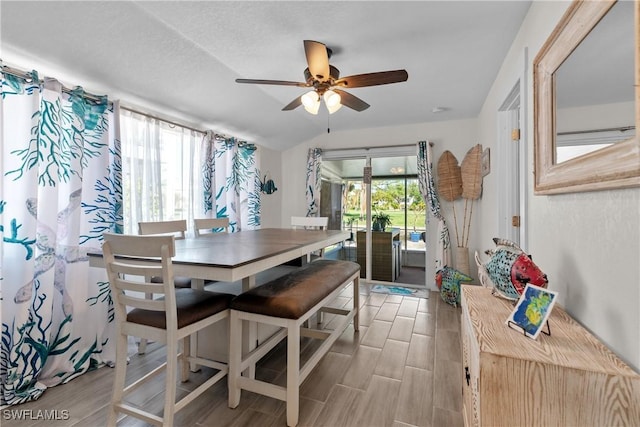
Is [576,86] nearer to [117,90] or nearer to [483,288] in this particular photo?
[483,288]

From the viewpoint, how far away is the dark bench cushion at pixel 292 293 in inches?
61.5

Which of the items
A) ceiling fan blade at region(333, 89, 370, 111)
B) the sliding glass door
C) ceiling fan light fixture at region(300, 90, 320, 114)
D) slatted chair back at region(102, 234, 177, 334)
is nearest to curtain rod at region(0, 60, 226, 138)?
slatted chair back at region(102, 234, 177, 334)

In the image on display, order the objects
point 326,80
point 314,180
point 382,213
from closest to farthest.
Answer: point 326,80 < point 382,213 < point 314,180

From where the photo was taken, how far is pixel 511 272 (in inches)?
46.1

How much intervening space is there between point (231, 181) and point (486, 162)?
3.05 meters

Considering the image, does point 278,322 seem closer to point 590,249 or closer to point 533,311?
point 533,311

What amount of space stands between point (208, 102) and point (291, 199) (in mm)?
2345

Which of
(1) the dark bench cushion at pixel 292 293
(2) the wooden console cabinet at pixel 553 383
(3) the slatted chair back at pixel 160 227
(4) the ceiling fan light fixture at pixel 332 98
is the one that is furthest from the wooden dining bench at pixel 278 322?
(4) the ceiling fan light fixture at pixel 332 98

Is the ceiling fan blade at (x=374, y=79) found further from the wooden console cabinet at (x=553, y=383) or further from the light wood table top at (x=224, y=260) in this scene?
the wooden console cabinet at (x=553, y=383)

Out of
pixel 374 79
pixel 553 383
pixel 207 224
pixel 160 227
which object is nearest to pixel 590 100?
pixel 553 383

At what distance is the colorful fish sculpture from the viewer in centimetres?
112

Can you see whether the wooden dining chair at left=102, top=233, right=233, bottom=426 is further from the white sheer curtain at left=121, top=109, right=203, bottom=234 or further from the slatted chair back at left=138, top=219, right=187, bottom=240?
the white sheer curtain at left=121, top=109, right=203, bottom=234

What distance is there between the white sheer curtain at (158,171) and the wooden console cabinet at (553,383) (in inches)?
113

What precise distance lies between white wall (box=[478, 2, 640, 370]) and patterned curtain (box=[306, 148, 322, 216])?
3.18 metres
